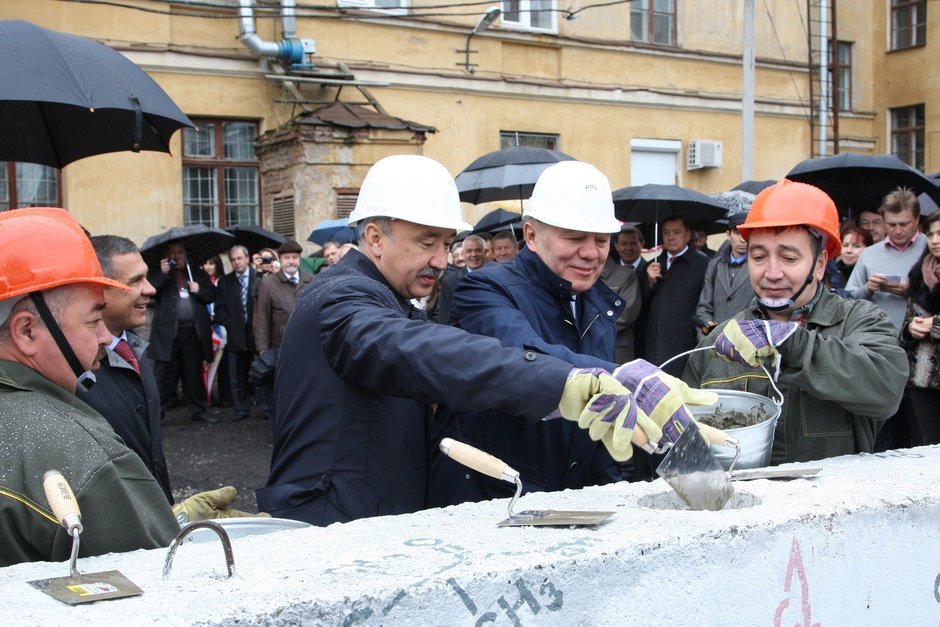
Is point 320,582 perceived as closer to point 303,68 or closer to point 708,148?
point 303,68

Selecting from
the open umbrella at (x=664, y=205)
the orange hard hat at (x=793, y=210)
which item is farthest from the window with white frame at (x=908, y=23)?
the orange hard hat at (x=793, y=210)

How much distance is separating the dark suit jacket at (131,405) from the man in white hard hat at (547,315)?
126 centimetres

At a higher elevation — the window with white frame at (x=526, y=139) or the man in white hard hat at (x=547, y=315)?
the window with white frame at (x=526, y=139)

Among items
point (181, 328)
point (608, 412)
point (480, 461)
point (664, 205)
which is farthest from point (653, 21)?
point (480, 461)

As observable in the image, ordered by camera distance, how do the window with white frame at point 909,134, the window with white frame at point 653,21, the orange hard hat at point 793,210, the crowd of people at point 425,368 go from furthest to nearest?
the window with white frame at point 909,134
the window with white frame at point 653,21
the orange hard hat at point 793,210
the crowd of people at point 425,368

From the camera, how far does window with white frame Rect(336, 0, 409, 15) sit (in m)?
15.1


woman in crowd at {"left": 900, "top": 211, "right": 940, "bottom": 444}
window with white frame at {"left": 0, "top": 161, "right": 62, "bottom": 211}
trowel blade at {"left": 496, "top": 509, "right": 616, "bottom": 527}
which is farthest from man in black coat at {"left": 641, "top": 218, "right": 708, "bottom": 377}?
window with white frame at {"left": 0, "top": 161, "right": 62, "bottom": 211}

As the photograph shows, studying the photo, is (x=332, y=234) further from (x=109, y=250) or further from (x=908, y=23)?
(x=908, y=23)

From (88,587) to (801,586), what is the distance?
1.54m

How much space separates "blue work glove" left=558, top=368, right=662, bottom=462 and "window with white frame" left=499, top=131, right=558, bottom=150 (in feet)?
48.1

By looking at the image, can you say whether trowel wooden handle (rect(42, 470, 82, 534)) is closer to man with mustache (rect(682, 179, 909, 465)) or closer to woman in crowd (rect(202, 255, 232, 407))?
man with mustache (rect(682, 179, 909, 465))

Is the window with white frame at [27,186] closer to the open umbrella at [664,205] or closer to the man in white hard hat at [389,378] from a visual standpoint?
the open umbrella at [664,205]

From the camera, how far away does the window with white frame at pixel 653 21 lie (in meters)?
18.2

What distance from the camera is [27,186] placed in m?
13.7
